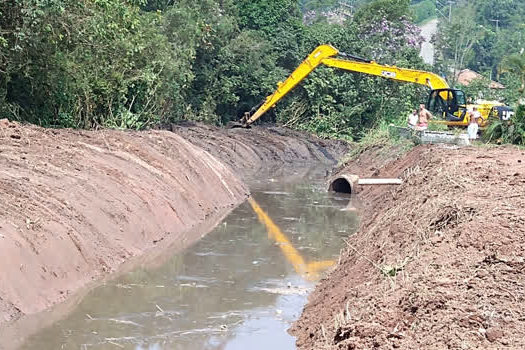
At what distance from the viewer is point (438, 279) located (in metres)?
8.28

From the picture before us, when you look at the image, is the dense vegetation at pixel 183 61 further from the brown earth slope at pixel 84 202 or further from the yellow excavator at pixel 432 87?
the yellow excavator at pixel 432 87

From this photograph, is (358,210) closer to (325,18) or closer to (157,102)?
(157,102)

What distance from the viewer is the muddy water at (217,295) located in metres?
11.1

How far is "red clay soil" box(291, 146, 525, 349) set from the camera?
23.9ft

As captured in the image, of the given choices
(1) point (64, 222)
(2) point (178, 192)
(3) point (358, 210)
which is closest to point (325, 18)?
(3) point (358, 210)

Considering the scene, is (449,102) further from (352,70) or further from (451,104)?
(352,70)

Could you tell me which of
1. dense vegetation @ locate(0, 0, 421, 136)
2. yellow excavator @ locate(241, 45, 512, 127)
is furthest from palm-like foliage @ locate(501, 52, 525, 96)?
dense vegetation @ locate(0, 0, 421, 136)

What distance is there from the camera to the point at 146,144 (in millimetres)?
23141

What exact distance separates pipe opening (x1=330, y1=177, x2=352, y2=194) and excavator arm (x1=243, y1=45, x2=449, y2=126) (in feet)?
22.3

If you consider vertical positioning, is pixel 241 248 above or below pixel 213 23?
below

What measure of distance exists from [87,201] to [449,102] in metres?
20.3

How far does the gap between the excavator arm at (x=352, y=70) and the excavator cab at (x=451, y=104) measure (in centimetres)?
56

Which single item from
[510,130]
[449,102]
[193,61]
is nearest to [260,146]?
[193,61]

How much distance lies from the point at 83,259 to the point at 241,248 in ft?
16.4
